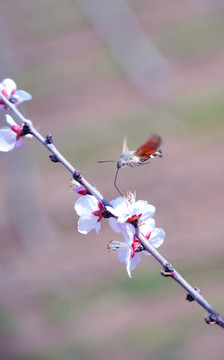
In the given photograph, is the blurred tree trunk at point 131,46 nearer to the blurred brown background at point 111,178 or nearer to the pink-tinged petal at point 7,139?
the blurred brown background at point 111,178

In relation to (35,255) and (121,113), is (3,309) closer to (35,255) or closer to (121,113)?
(35,255)

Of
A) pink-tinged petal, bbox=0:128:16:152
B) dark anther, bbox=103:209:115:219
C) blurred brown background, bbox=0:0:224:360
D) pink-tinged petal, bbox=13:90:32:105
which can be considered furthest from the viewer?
blurred brown background, bbox=0:0:224:360

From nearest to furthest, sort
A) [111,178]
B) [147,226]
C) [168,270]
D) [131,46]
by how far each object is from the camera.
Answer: [168,270] → [147,226] → [111,178] → [131,46]

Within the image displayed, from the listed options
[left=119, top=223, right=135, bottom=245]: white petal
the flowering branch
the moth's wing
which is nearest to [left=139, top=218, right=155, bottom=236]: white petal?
the flowering branch

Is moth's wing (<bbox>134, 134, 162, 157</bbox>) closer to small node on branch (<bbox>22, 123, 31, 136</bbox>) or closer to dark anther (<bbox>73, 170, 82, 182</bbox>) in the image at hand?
dark anther (<bbox>73, 170, 82, 182</bbox>)

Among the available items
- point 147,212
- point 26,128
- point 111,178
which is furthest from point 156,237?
point 111,178

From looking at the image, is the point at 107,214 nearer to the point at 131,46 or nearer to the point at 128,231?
the point at 128,231
